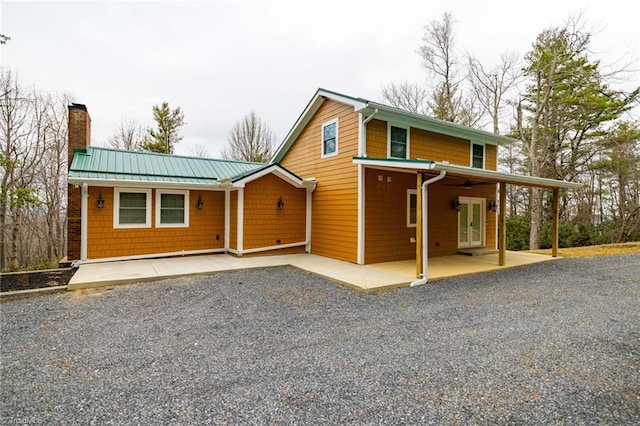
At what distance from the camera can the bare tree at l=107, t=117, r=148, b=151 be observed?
20.4 m

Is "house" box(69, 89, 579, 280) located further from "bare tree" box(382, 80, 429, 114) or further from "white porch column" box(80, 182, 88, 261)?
"bare tree" box(382, 80, 429, 114)

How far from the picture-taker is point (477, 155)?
11.0 m

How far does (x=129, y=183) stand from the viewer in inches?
323

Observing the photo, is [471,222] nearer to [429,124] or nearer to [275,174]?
[429,124]

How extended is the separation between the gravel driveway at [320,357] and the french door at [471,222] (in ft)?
15.9

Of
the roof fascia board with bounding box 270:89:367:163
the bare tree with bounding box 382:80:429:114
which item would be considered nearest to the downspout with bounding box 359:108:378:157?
the roof fascia board with bounding box 270:89:367:163

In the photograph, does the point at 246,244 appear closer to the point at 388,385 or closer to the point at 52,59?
the point at 388,385

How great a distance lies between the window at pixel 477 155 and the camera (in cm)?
1080

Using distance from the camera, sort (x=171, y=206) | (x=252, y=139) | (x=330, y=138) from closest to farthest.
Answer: (x=171, y=206), (x=330, y=138), (x=252, y=139)

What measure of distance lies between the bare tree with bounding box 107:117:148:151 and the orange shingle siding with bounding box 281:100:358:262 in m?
15.5

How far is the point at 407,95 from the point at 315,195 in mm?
13316

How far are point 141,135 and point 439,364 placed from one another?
23595mm

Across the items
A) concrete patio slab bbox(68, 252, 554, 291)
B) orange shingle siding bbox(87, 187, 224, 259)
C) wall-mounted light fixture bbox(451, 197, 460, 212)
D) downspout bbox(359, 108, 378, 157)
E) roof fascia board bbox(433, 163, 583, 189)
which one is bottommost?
concrete patio slab bbox(68, 252, 554, 291)

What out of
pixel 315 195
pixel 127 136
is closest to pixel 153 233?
pixel 315 195
